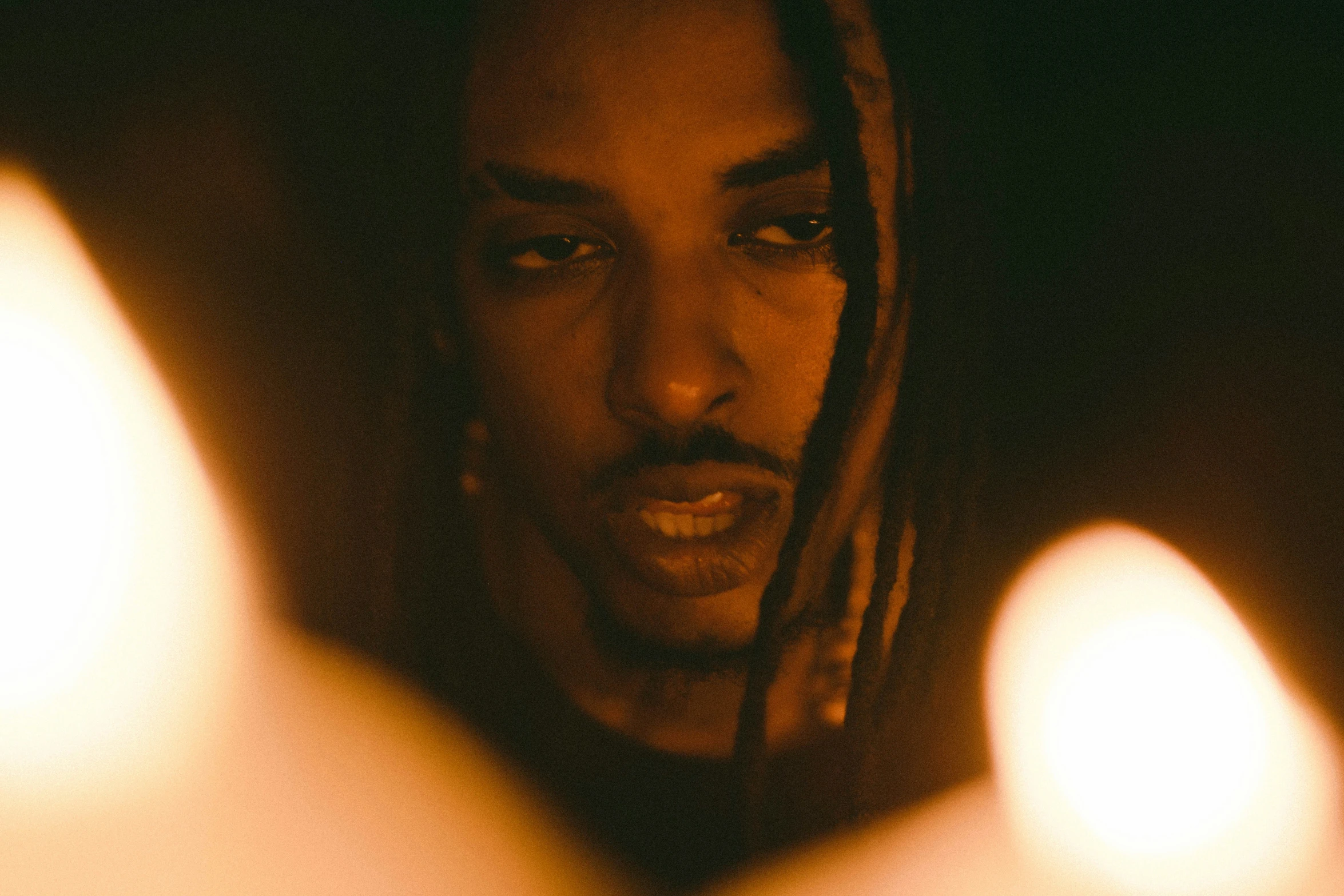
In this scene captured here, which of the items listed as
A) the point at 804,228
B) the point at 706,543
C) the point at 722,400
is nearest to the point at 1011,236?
the point at 804,228

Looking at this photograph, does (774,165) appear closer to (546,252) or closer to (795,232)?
(795,232)

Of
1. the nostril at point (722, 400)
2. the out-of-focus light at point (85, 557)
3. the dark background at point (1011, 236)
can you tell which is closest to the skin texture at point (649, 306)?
the nostril at point (722, 400)

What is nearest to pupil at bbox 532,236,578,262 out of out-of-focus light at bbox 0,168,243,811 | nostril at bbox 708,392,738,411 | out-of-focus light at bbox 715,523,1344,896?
nostril at bbox 708,392,738,411

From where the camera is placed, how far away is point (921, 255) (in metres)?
0.94

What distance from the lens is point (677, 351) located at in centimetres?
89

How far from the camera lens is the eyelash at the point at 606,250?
3.02 ft

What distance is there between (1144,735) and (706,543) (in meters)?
0.50

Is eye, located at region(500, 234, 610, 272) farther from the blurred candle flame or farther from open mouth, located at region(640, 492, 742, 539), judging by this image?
the blurred candle flame

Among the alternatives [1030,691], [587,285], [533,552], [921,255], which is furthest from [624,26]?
[1030,691]

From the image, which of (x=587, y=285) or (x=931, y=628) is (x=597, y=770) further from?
(x=587, y=285)

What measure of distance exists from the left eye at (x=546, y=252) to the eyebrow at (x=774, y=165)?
0.18m

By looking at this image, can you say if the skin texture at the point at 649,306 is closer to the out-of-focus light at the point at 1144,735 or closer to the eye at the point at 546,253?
the eye at the point at 546,253

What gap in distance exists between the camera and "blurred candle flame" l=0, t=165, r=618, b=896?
100cm

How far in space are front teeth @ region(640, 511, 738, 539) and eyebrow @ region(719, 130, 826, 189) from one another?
13.6 inches
